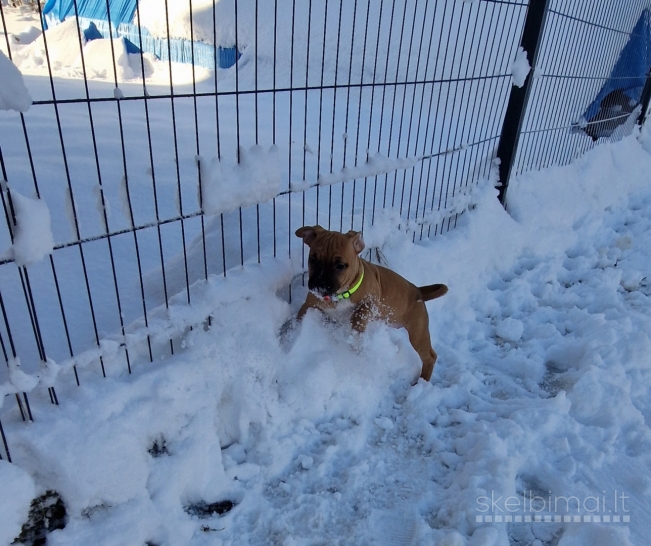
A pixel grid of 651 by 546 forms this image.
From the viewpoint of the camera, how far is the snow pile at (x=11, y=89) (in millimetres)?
1635

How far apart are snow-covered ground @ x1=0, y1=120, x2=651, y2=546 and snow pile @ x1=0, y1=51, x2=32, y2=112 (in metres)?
1.18

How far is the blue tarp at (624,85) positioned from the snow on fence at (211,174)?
19cm

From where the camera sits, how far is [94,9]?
470 inches

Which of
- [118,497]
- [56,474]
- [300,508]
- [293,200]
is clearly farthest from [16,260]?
[293,200]

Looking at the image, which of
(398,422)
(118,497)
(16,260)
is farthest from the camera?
(398,422)

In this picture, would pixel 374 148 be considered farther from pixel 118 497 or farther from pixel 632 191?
pixel 118 497

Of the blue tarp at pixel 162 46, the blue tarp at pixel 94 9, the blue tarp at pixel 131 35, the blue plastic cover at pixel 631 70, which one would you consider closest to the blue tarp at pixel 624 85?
the blue plastic cover at pixel 631 70

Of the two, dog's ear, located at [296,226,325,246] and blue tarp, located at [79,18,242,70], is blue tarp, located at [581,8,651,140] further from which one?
blue tarp, located at [79,18,242,70]

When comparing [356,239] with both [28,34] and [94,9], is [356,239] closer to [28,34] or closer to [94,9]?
[94,9]

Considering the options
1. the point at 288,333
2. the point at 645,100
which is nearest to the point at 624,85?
the point at 645,100

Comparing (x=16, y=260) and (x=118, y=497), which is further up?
(x=16, y=260)

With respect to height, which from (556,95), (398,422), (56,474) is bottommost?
(398,422)

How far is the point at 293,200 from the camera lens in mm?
4027

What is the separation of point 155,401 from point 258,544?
79cm
